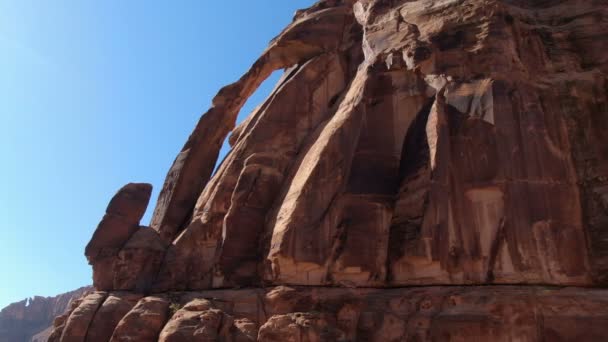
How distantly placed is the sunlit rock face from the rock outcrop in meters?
86.8

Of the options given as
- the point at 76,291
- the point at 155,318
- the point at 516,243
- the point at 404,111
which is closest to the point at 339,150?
the point at 404,111

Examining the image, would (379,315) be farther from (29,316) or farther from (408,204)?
(29,316)

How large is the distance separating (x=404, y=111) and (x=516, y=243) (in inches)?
232

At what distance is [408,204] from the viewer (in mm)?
16188

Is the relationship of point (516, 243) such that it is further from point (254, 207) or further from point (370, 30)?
point (370, 30)

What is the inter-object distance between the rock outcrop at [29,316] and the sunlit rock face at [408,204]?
285ft

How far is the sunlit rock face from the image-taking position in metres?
14.3

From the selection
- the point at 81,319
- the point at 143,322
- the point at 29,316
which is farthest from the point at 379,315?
the point at 29,316

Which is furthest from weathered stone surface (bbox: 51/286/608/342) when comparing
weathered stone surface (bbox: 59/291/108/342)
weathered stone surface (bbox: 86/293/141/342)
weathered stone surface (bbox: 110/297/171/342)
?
weathered stone surface (bbox: 59/291/108/342)

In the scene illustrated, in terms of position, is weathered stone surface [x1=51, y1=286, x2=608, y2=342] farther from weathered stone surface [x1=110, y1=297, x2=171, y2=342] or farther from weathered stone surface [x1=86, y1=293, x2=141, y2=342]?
weathered stone surface [x1=86, y1=293, x2=141, y2=342]

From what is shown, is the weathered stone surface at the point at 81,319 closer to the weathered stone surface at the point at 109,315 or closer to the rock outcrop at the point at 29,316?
the weathered stone surface at the point at 109,315

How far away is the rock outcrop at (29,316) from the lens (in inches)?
3873

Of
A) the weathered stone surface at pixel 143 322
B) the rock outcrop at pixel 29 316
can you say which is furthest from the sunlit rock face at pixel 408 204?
the rock outcrop at pixel 29 316

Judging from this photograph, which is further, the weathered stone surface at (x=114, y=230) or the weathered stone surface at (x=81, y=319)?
the weathered stone surface at (x=114, y=230)
